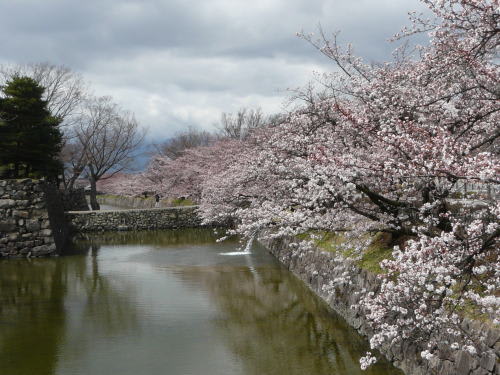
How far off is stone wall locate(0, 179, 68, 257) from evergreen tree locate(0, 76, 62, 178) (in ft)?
11.2

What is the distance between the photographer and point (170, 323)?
8.53 meters

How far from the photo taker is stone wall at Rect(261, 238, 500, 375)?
4.47 m

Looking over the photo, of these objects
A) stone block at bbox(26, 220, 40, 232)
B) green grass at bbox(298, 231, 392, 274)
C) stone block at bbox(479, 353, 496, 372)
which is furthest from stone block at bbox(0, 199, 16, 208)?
stone block at bbox(479, 353, 496, 372)

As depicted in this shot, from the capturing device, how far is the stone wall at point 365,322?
4.47m

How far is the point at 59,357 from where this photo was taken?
7.00 metres

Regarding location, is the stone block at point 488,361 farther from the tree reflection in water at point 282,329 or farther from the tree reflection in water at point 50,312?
the tree reflection in water at point 50,312

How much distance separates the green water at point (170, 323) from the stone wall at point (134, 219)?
381 inches

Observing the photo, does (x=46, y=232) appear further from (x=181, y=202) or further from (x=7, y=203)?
(x=181, y=202)

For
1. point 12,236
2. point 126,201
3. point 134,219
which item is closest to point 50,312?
point 12,236

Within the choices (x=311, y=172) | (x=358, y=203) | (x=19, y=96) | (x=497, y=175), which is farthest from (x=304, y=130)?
(x=19, y=96)

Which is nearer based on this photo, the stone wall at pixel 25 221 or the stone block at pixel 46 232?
the stone wall at pixel 25 221

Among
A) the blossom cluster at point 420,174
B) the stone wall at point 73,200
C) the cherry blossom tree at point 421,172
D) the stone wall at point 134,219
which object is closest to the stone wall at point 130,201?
the stone wall at point 73,200

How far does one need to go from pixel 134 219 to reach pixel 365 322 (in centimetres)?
2025

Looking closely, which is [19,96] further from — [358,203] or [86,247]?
[358,203]
